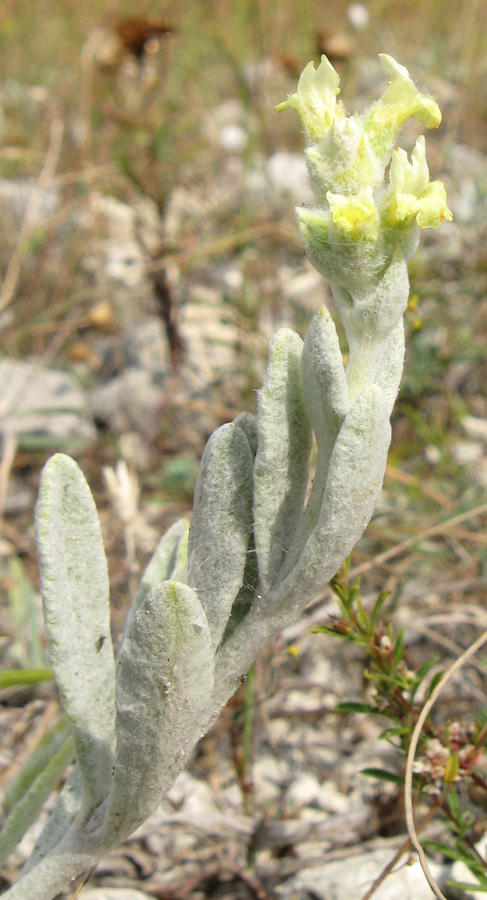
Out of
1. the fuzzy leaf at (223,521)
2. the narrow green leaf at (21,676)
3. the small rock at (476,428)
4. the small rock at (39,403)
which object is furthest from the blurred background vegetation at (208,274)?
the fuzzy leaf at (223,521)

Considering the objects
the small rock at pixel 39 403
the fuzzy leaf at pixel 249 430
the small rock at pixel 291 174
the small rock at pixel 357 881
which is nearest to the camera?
the fuzzy leaf at pixel 249 430

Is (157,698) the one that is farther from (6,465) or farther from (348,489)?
(6,465)

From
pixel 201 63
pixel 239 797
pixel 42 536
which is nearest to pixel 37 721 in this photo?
pixel 239 797

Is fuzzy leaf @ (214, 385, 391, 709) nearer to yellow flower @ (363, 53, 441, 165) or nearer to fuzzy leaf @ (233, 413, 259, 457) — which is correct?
fuzzy leaf @ (233, 413, 259, 457)

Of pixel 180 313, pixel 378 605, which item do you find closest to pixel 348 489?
pixel 378 605

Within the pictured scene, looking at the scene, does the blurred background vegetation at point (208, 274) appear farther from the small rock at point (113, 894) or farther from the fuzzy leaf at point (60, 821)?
the fuzzy leaf at point (60, 821)

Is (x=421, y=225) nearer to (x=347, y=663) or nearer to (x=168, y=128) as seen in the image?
(x=347, y=663)

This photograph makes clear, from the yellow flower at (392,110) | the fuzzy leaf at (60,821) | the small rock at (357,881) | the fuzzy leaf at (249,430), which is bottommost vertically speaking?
the small rock at (357,881)
